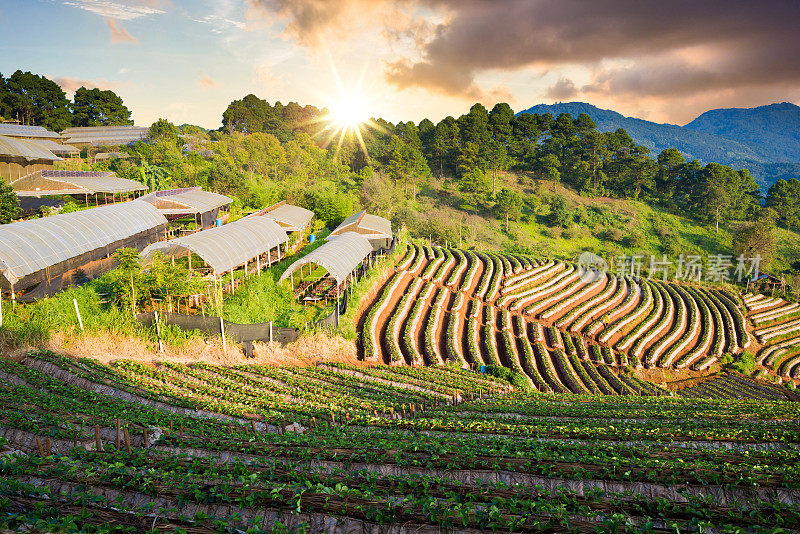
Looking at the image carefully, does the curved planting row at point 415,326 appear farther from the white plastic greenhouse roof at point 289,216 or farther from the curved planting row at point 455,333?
the white plastic greenhouse roof at point 289,216

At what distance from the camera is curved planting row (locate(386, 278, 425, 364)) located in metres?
18.4

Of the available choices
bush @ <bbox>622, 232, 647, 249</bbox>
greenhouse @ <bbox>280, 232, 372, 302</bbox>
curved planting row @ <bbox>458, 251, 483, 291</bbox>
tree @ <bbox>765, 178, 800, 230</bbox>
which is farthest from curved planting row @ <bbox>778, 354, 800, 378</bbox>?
tree @ <bbox>765, 178, 800, 230</bbox>

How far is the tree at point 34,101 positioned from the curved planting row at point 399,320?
192ft

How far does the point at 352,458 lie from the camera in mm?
6766

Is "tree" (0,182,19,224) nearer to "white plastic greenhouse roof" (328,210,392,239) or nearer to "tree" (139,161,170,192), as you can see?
"tree" (139,161,170,192)

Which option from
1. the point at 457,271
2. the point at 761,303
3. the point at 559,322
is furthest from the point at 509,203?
the point at 559,322

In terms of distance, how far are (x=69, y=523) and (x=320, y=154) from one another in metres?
61.1

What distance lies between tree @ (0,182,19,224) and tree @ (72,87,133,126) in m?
46.7

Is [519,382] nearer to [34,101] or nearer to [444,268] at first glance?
[444,268]

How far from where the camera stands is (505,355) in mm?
21734

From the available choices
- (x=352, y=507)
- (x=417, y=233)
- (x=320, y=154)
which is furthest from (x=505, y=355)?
(x=320, y=154)

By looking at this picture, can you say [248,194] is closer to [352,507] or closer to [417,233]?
[417,233]

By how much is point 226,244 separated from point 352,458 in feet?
53.1

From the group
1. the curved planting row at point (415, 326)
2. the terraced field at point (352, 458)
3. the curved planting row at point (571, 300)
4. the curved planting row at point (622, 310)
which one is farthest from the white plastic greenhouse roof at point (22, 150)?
the curved planting row at point (622, 310)
